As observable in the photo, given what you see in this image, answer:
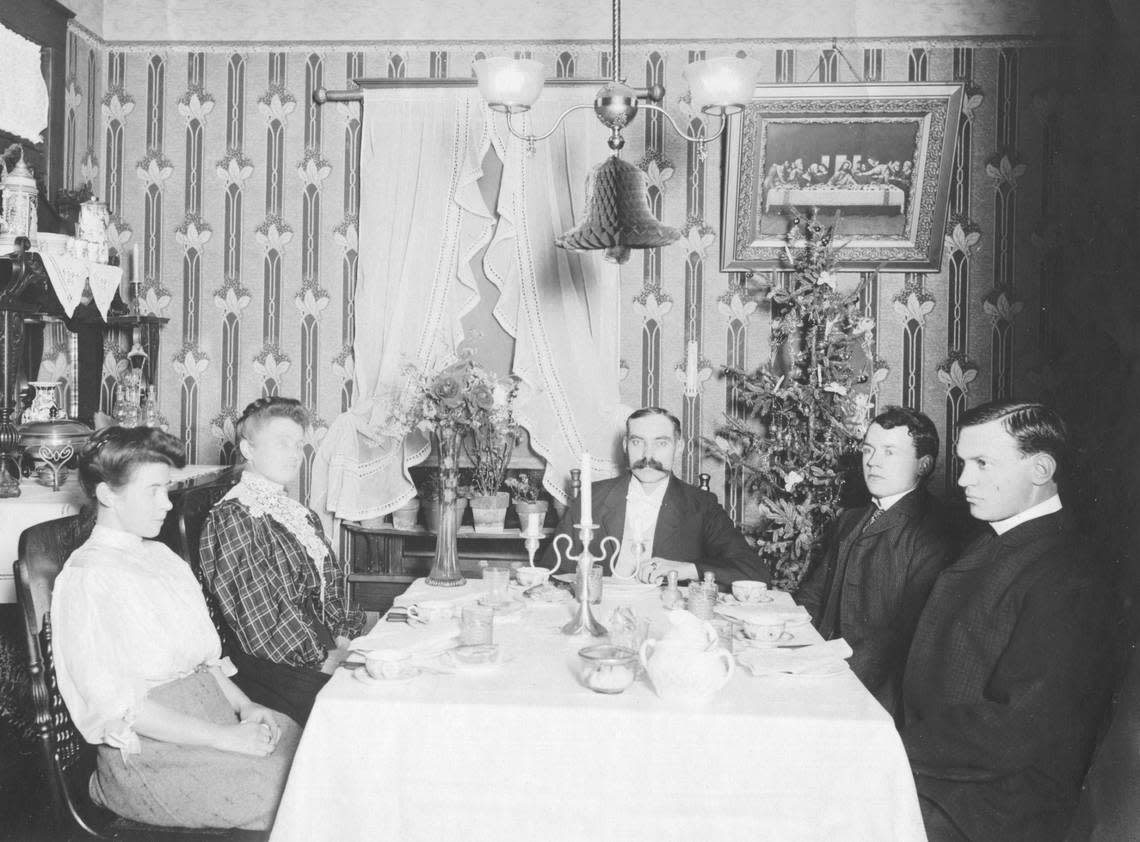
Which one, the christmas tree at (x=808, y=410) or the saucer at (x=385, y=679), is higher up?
the christmas tree at (x=808, y=410)

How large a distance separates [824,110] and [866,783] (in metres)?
3.90

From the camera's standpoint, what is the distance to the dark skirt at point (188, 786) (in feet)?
7.54

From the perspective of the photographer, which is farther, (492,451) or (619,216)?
(492,451)

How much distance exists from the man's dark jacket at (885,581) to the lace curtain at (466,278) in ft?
5.50

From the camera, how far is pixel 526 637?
261 cm

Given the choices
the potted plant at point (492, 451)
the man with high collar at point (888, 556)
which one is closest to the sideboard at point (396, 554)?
the potted plant at point (492, 451)

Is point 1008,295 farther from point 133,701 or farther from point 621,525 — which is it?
point 133,701

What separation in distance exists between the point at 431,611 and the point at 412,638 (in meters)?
0.28

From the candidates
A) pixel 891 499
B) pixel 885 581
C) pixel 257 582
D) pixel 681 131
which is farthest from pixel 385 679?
pixel 681 131

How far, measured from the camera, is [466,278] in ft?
16.8

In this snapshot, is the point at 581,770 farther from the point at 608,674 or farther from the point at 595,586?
the point at 595,586

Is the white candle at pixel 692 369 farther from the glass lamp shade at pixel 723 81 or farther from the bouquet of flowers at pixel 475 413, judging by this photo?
the glass lamp shade at pixel 723 81

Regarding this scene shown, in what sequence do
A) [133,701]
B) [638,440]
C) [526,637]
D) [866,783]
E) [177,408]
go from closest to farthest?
[866,783] → [133,701] → [526,637] → [638,440] → [177,408]

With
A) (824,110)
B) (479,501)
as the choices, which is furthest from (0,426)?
(824,110)
